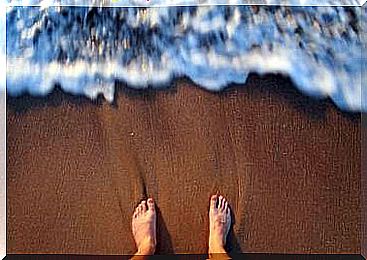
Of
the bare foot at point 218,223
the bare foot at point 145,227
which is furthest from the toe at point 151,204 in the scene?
the bare foot at point 218,223

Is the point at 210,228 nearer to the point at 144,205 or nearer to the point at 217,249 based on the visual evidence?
the point at 217,249

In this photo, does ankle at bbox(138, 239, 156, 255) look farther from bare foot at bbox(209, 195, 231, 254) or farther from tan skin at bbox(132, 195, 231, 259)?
bare foot at bbox(209, 195, 231, 254)

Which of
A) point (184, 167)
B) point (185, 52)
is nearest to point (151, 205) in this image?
point (184, 167)

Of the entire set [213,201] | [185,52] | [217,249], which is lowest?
[217,249]

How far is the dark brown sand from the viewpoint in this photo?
4.35 ft

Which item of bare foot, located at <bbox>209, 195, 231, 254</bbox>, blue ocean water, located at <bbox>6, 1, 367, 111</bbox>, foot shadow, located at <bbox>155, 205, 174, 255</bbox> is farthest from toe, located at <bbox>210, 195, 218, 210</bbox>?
blue ocean water, located at <bbox>6, 1, 367, 111</bbox>

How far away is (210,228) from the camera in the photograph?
52.4 inches

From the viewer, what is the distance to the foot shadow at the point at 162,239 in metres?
1.33

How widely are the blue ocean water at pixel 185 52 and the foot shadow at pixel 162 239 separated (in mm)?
280

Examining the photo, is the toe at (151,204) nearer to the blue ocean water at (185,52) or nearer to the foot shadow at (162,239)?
the foot shadow at (162,239)

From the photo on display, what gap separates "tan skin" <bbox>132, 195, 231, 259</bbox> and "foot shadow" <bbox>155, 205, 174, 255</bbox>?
0.01 metres

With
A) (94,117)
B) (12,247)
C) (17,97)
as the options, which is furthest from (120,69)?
(12,247)

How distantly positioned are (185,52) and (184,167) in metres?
0.24

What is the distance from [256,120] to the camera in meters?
1.33
